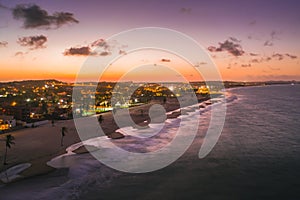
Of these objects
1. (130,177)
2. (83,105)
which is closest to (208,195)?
(130,177)

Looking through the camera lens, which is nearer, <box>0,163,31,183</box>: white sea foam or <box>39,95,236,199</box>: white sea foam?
<box>39,95,236,199</box>: white sea foam

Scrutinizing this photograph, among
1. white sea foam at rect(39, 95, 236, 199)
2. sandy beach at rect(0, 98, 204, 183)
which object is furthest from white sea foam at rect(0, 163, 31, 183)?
white sea foam at rect(39, 95, 236, 199)

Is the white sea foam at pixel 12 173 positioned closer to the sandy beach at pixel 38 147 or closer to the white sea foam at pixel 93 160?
the sandy beach at pixel 38 147

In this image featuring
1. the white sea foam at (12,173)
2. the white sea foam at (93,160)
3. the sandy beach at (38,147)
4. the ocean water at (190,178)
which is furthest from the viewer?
the sandy beach at (38,147)

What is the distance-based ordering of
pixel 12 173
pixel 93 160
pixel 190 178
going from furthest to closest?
pixel 93 160, pixel 190 178, pixel 12 173

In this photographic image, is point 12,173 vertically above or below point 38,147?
below

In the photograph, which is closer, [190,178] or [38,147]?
[190,178]

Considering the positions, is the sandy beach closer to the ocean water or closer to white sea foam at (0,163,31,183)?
white sea foam at (0,163,31,183)

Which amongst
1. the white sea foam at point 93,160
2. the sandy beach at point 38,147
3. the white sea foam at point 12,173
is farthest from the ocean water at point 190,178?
the sandy beach at point 38,147

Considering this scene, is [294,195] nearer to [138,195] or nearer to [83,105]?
[138,195]

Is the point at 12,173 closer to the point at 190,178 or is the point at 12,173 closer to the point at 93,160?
the point at 93,160

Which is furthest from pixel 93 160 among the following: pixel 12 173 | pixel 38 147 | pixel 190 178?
pixel 190 178
